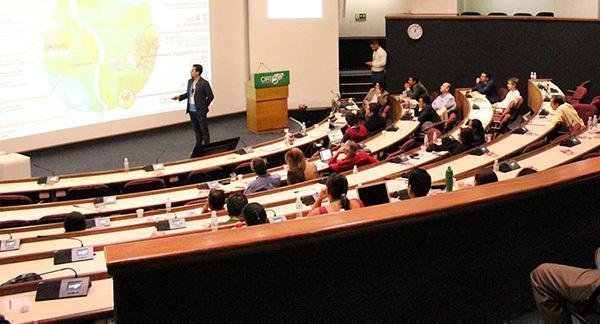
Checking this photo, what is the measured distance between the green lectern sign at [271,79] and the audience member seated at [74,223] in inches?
310

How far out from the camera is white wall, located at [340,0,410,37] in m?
18.7

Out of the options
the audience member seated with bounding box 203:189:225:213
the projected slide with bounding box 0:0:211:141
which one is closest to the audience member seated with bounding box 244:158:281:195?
the audience member seated with bounding box 203:189:225:213

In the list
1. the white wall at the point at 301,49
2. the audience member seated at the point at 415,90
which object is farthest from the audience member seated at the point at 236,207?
the white wall at the point at 301,49

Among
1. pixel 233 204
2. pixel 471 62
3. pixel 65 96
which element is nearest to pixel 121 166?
pixel 65 96

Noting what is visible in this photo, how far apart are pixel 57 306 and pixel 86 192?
182 inches

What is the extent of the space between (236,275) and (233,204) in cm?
325

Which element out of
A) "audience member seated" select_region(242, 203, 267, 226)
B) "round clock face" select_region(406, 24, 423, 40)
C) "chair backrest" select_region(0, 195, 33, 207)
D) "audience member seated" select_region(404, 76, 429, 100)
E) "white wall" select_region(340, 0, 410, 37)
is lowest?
"chair backrest" select_region(0, 195, 33, 207)

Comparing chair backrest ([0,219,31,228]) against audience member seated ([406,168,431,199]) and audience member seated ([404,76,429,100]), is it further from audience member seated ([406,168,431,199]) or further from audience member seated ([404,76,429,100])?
audience member seated ([404,76,429,100])

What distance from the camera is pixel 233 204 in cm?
543

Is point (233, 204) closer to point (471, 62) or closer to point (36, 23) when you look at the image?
point (36, 23)

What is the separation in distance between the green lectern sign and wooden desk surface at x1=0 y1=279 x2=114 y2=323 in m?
9.90

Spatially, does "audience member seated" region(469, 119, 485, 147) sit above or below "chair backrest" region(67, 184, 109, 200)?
above

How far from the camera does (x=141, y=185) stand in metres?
8.14

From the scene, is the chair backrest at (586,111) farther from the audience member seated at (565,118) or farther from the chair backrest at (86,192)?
the chair backrest at (86,192)
